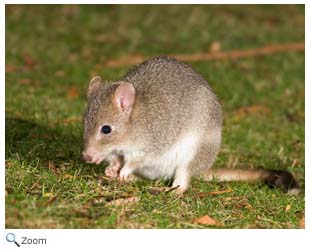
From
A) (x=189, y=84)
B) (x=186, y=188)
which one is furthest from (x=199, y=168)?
(x=189, y=84)

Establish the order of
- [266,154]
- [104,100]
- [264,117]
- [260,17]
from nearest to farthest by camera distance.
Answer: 1. [104,100]
2. [266,154]
3. [264,117]
4. [260,17]

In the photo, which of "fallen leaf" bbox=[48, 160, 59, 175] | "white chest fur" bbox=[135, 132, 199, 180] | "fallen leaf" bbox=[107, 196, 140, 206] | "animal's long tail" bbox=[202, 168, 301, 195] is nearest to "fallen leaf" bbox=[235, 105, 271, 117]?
"animal's long tail" bbox=[202, 168, 301, 195]

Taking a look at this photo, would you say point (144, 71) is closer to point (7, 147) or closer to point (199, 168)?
point (199, 168)

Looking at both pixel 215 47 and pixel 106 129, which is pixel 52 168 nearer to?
pixel 106 129

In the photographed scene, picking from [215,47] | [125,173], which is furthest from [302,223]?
[215,47]

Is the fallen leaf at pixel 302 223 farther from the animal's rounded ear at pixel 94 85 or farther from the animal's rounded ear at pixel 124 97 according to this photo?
the animal's rounded ear at pixel 94 85

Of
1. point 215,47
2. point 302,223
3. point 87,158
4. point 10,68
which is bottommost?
point 302,223
